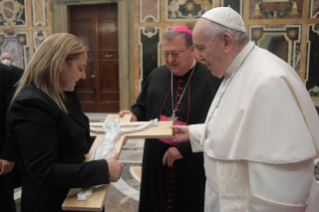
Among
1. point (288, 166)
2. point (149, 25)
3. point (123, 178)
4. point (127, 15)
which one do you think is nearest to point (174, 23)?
point (149, 25)

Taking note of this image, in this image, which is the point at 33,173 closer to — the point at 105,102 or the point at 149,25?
the point at 149,25

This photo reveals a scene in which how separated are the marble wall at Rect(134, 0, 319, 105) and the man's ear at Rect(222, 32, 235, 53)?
570cm

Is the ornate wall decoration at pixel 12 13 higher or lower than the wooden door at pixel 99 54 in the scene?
higher

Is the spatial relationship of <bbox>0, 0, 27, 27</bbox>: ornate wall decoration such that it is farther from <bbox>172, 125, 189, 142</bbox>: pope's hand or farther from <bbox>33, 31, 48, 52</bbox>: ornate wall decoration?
<bbox>172, 125, 189, 142</bbox>: pope's hand

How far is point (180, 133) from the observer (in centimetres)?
217

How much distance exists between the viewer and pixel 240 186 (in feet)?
4.57

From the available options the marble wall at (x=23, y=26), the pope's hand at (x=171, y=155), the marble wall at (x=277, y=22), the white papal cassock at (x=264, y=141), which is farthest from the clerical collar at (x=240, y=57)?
the marble wall at (x=23, y=26)

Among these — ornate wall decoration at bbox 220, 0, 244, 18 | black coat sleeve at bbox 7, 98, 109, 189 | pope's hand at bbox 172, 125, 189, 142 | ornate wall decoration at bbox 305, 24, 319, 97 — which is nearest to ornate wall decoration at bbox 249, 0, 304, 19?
ornate wall decoration at bbox 220, 0, 244, 18

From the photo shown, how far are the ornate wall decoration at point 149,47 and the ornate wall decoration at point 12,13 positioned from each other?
11.1 feet

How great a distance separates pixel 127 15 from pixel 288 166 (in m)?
6.75

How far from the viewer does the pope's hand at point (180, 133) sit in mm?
2152

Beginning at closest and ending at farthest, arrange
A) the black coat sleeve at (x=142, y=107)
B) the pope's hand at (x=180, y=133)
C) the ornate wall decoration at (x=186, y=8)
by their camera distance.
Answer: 1. the pope's hand at (x=180, y=133)
2. the black coat sleeve at (x=142, y=107)
3. the ornate wall decoration at (x=186, y=8)

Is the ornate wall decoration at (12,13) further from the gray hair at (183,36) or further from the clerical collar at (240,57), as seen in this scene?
the clerical collar at (240,57)

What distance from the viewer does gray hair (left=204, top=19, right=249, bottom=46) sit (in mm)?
1498
